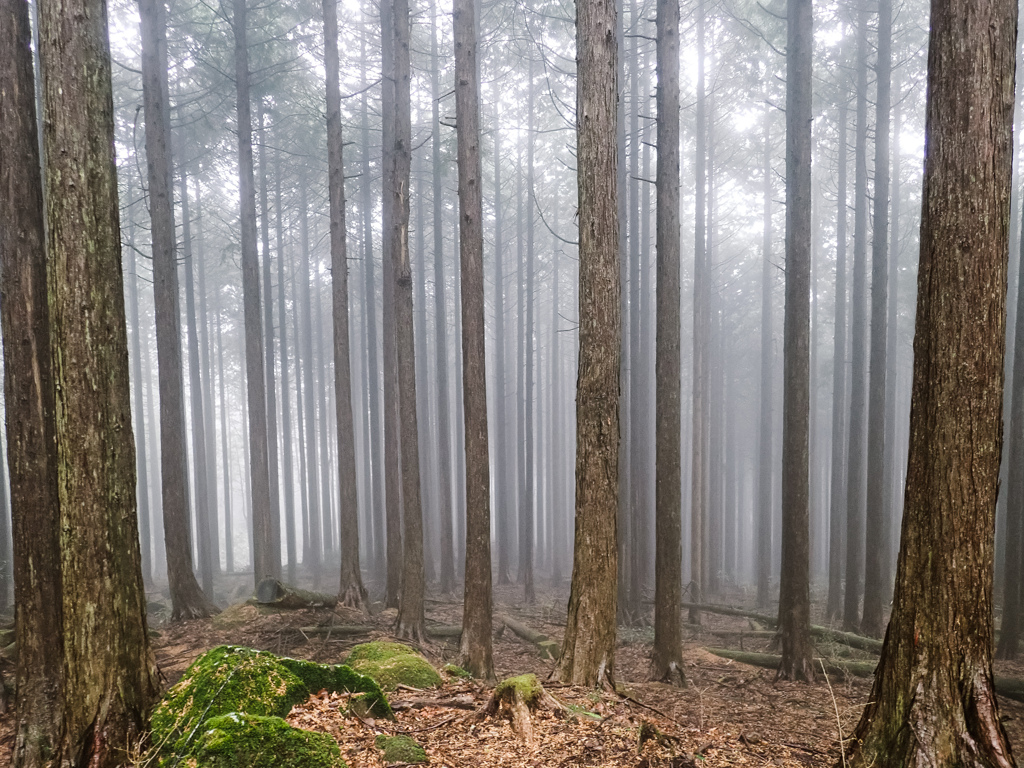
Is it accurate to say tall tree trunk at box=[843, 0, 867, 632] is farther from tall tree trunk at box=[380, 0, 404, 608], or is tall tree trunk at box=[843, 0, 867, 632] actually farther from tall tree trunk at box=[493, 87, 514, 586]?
tall tree trunk at box=[493, 87, 514, 586]

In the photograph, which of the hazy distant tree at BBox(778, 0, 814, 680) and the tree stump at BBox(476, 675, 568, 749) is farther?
the hazy distant tree at BBox(778, 0, 814, 680)

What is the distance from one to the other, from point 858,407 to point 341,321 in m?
12.5

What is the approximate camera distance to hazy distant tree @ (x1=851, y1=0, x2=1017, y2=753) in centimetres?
398

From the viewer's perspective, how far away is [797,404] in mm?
9828

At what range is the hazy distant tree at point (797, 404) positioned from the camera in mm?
9586

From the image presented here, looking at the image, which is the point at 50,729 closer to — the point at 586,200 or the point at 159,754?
the point at 159,754

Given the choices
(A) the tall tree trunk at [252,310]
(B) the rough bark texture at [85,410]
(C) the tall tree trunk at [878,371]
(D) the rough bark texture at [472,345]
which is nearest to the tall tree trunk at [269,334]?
(A) the tall tree trunk at [252,310]

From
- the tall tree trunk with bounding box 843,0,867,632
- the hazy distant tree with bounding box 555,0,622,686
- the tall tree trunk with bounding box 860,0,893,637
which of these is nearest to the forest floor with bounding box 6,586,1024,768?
the hazy distant tree with bounding box 555,0,622,686

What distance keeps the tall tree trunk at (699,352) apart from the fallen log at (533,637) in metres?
5.44

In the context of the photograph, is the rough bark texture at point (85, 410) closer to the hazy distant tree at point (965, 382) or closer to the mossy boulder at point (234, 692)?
the mossy boulder at point (234, 692)

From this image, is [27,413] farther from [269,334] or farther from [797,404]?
[269,334]

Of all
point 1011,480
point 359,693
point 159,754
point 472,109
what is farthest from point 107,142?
point 1011,480

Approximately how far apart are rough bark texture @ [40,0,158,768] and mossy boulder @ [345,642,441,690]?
2.07m

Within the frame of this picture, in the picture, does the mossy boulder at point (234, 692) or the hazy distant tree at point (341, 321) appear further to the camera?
the hazy distant tree at point (341, 321)
